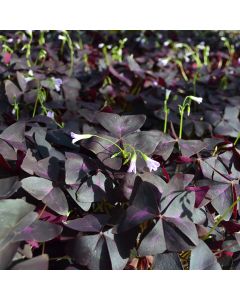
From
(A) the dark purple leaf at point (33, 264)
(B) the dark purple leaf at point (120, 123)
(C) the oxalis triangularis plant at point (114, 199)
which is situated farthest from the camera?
(B) the dark purple leaf at point (120, 123)

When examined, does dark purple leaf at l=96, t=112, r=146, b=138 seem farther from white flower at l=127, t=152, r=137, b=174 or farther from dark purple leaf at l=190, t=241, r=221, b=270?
dark purple leaf at l=190, t=241, r=221, b=270

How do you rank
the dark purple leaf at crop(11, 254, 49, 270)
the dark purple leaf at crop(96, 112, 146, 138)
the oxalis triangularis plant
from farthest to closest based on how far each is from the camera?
the dark purple leaf at crop(96, 112, 146, 138) → the oxalis triangularis plant → the dark purple leaf at crop(11, 254, 49, 270)

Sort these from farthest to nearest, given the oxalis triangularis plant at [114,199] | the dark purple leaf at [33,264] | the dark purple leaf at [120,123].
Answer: the dark purple leaf at [120,123] → the oxalis triangularis plant at [114,199] → the dark purple leaf at [33,264]

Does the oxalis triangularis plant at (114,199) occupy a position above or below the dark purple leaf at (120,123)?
below

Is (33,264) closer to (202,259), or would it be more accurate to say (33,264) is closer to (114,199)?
(114,199)

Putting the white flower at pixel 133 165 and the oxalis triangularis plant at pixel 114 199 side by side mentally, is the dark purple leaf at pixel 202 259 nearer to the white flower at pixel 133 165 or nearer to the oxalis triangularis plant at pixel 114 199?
the oxalis triangularis plant at pixel 114 199

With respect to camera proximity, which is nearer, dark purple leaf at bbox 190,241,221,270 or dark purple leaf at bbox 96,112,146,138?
dark purple leaf at bbox 190,241,221,270

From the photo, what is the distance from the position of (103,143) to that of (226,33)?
2991 millimetres

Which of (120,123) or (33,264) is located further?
(120,123)

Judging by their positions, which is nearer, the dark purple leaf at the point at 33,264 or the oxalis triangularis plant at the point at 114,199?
the dark purple leaf at the point at 33,264

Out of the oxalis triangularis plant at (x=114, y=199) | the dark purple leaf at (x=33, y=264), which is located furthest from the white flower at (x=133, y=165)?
the dark purple leaf at (x=33, y=264)

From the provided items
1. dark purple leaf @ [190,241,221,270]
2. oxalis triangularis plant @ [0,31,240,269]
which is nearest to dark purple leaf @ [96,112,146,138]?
oxalis triangularis plant @ [0,31,240,269]

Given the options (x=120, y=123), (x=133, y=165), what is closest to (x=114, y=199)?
(x=133, y=165)

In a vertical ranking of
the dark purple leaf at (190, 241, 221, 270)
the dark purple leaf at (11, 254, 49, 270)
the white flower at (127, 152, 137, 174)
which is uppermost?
the white flower at (127, 152, 137, 174)
